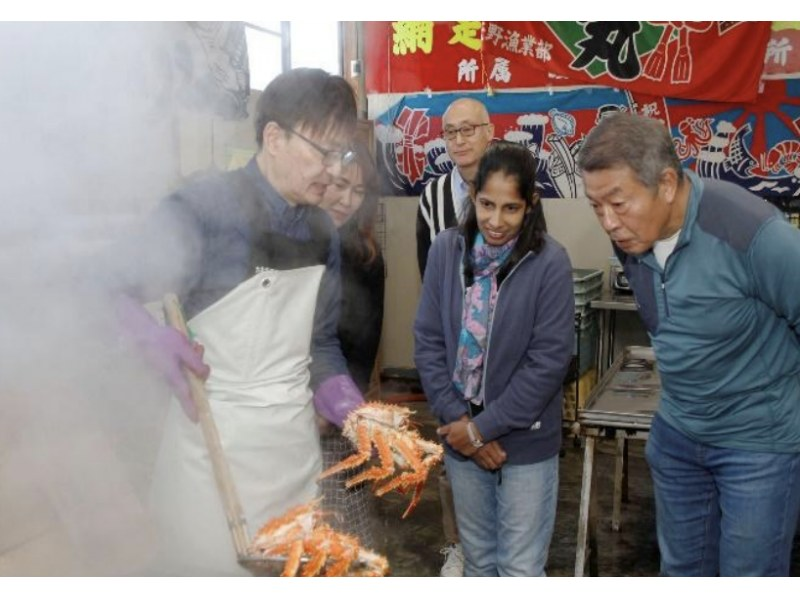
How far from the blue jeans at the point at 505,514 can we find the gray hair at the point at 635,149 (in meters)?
0.89

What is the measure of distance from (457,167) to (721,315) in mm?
1650

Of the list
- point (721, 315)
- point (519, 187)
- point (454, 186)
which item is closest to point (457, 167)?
point (454, 186)

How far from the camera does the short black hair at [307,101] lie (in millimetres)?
1495

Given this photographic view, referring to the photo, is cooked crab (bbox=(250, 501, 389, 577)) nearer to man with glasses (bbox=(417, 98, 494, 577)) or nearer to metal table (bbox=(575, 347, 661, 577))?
metal table (bbox=(575, 347, 661, 577))

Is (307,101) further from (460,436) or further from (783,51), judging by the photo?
(783,51)

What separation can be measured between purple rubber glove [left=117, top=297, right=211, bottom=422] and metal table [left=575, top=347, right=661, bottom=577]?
1541 mm

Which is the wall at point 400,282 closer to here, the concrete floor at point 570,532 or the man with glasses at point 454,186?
the concrete floor at point 570,532

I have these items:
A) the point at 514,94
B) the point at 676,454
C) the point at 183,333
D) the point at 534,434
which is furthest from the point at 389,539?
the point at 514,94

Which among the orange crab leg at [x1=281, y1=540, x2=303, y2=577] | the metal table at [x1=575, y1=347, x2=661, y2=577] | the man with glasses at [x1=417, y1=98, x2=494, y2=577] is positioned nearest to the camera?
the orange crab leg at [x1=281, y1=540, x2=303, y2=577]

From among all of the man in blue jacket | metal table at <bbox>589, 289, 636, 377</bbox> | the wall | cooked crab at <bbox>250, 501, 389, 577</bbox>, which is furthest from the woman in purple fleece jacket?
the wall

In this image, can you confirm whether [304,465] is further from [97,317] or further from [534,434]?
[534,434]

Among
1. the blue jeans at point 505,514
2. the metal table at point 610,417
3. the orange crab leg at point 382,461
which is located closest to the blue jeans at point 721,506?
the blue jeans at point 505,514

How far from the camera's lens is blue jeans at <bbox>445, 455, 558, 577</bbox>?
212 centimetres

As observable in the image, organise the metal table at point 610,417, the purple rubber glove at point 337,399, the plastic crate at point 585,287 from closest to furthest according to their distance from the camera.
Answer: the purple rubber glove at point 337,399 < the metal table at point 610,417 < the plastic crate at point 585,287
